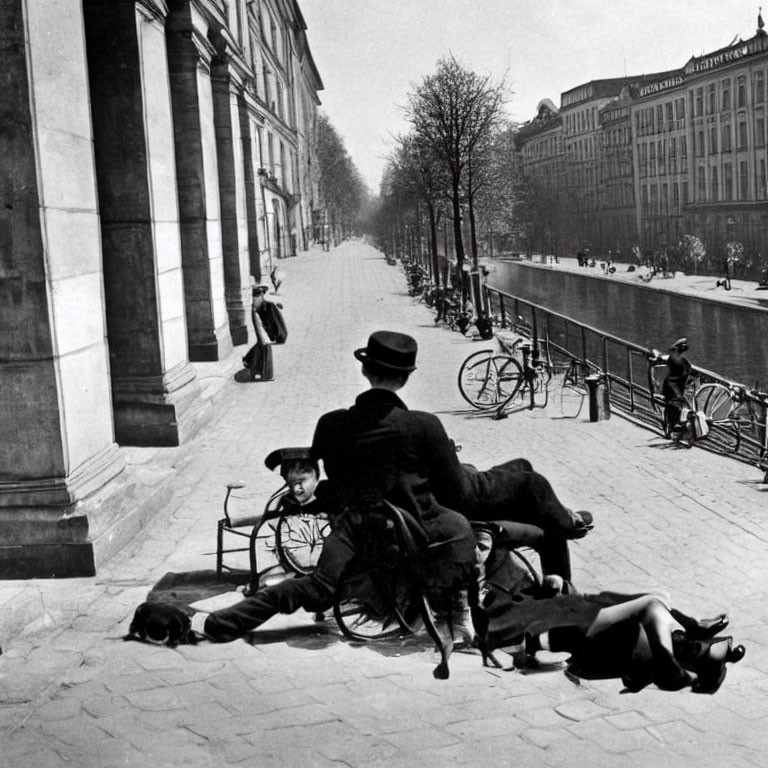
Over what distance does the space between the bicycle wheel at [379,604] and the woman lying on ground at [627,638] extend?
46cm

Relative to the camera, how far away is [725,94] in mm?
65688

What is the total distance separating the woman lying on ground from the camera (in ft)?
15.3

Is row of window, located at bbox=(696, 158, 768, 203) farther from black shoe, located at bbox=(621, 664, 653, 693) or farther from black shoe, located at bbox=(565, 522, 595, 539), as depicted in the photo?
black shoe, located at bbox=(621, 664, 653, 693)

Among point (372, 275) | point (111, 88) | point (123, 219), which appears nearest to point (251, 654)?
point (123, 219)

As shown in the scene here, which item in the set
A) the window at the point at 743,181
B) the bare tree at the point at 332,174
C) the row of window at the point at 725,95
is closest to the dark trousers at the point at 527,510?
the row of window at the point at 725,95

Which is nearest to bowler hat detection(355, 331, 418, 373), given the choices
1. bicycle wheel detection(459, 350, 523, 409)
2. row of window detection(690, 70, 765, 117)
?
bicycle wheel detection(459, 350, 523, 409)

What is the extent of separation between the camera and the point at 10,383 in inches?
255

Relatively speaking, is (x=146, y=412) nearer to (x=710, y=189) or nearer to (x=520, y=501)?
(x=520, y=501)

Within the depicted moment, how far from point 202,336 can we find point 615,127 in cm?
8062

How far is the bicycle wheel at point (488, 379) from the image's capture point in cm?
1338

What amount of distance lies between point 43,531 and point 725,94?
66.9 metres

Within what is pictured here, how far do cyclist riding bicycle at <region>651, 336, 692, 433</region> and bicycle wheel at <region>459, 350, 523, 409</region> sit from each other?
6.62 ft

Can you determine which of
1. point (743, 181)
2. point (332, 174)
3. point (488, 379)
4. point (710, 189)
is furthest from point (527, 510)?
point (332, 174)

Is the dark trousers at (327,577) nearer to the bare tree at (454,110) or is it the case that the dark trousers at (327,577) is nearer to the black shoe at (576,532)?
the black shoe at (576,532)
